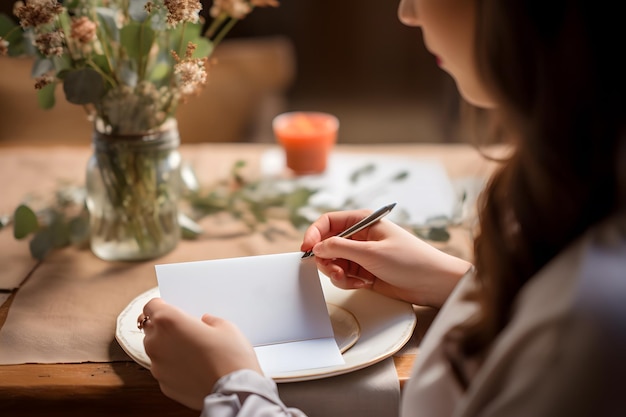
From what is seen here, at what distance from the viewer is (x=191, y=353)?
656mm

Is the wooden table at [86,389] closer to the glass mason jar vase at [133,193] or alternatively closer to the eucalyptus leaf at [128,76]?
the glass mason jar vase at [133,193]

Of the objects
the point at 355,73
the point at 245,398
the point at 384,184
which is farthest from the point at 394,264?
the point at 355,73

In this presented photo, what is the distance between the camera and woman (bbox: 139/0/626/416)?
1.45 feet

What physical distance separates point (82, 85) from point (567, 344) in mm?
676

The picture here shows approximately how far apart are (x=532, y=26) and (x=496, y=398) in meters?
0.26

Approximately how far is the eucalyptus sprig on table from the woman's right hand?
234mm

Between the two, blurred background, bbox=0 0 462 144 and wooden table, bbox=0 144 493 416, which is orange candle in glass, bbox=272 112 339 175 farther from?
blurred background, bbox=0 0 462 144

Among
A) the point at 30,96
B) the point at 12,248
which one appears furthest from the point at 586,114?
the point at 30,96

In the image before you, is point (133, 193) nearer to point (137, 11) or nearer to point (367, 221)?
point (137, 11)

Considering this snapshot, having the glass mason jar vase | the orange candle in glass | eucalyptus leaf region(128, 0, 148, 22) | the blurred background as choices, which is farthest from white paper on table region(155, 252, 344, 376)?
the blurred background

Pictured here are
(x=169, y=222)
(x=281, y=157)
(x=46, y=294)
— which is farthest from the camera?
(x=281, y=157)

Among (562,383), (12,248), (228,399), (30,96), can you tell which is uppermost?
(562,383)

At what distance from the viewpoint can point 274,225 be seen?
Result: 111cm

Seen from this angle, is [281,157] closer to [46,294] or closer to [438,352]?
[46,294]
